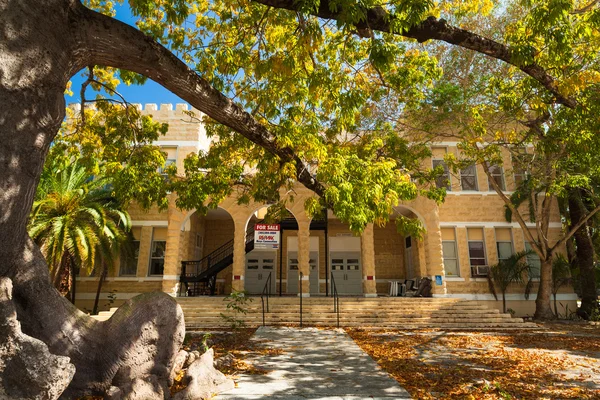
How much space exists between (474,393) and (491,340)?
5899mm

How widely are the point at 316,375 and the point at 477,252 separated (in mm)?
15719

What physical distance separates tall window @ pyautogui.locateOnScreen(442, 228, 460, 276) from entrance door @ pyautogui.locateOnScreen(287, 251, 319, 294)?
657cm

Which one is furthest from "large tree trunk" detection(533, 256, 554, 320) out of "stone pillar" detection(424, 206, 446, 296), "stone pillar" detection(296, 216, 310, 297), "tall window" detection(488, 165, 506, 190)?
"stone pillar" detection(296, 216, 310, 297)

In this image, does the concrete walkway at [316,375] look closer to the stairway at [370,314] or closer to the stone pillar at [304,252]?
the stairway at [370,314]

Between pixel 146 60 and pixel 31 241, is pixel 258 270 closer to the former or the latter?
pixel 31 241

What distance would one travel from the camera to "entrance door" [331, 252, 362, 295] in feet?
68.1

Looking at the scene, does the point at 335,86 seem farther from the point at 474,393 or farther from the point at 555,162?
the point at 555,162

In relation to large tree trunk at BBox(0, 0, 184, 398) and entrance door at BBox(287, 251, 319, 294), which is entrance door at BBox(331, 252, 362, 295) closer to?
entrance door at BBox(287, 251, 319, 294)

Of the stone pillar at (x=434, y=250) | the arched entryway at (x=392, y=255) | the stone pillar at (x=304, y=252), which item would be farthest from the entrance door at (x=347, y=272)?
the stone pillar at (x=434, y=250)

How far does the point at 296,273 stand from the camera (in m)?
20.4

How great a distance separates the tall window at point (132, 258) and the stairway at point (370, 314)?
5.10 metres

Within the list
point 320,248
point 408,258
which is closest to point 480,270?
point 408,258

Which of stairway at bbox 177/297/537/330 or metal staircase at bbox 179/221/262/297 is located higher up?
metal staircase at bbox 179/221/262/297

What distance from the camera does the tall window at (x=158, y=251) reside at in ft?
60.9
